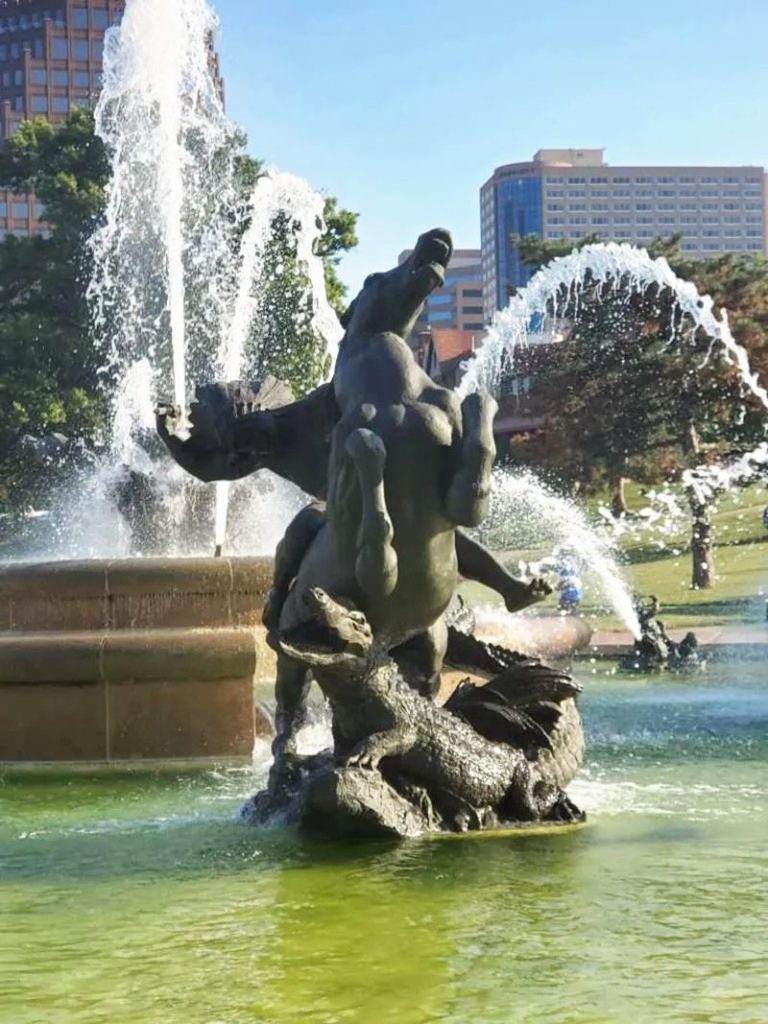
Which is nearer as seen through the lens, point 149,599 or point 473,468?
point 473,468

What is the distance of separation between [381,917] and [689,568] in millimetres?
31762

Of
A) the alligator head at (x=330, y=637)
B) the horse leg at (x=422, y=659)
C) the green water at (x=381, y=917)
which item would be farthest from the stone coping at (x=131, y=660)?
the alligator head at (x=330, y=637)

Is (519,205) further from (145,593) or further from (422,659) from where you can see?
(422,659)

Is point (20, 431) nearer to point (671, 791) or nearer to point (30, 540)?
point (30, 540)

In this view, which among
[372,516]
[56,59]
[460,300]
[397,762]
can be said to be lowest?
[397,762]

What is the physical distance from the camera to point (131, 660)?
316 inches

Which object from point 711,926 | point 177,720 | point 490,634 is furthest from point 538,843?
point 490,634

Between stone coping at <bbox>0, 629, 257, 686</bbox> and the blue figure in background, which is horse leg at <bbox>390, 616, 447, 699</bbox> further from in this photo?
the blue figure in background

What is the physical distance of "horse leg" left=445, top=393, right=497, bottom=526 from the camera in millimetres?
5609

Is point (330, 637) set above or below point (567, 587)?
above

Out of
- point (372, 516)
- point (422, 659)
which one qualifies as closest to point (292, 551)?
point (422, 659)

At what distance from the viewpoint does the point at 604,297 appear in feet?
114

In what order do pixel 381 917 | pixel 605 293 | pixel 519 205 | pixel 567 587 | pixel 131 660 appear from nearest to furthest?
pixel 381 917 → pixel 131 660 → pixel 567 587 → pixel 605 293 → pixel 519 205

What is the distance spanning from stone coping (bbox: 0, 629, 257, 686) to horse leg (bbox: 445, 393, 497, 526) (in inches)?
103
